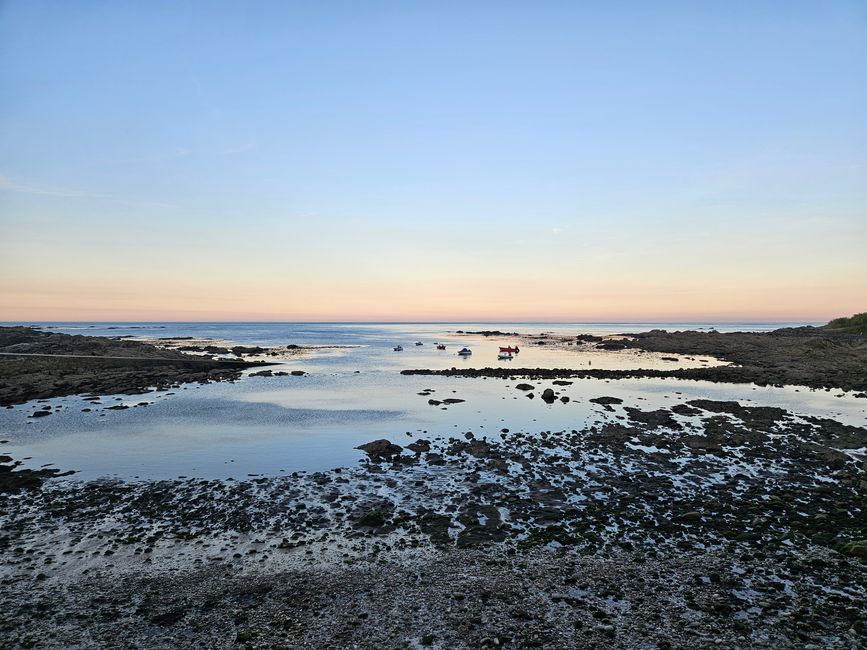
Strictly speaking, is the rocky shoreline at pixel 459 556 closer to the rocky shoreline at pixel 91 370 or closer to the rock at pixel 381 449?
the rock at pixel 381 449

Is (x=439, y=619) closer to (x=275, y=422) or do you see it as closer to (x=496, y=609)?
(x=496, y=609)

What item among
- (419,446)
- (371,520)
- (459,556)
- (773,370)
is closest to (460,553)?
(459,556)

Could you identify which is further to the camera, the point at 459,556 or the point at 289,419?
the point at 289,419

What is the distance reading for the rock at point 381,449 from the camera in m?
23.8

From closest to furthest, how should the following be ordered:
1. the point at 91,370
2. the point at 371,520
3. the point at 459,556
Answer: the point at 459,556 < the point at 371,520 < the point at 91,370

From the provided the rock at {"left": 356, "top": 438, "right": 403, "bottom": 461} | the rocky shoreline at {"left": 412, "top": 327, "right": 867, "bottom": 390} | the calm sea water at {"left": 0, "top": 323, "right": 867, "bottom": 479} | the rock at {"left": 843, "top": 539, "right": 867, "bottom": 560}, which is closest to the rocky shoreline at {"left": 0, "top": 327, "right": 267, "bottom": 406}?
the calm sea water at {"left": 0, "top": 323, "right": 867, "bottom": 479}

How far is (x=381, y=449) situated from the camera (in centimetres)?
2453

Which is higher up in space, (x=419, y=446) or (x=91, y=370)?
(x=91, y=370)

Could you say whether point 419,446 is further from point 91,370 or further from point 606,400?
point 91,370

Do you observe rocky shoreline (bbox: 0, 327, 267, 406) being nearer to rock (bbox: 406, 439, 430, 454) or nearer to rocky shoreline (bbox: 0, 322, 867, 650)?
rocky shoreline (bbox: 0, 322, 867, 650)

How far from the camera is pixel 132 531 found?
14.8 metres

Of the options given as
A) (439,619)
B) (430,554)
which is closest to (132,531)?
(430,554)

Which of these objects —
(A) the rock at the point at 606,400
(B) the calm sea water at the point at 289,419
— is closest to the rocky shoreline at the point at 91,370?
(B) the calm sea water at the point at 289,419

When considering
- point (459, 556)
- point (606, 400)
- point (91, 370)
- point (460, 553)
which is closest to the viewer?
point (459, 556)
